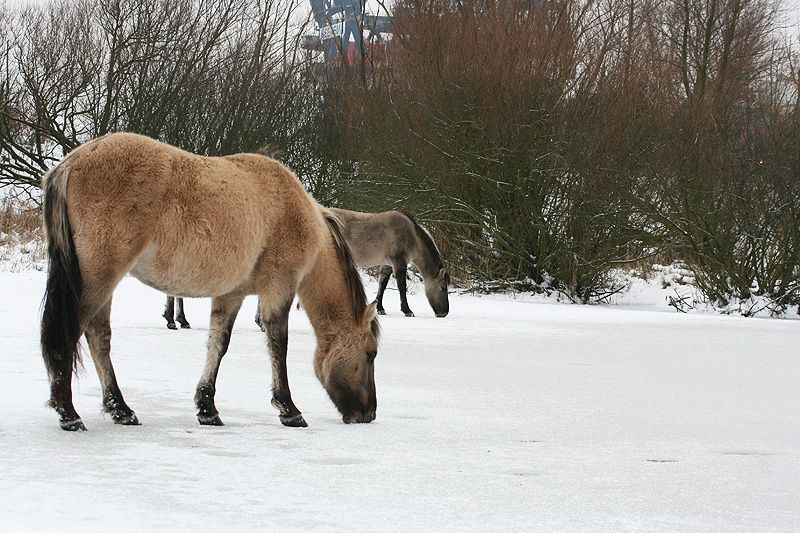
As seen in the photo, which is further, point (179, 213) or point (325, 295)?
point (325, 295)

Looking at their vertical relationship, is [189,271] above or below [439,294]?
above

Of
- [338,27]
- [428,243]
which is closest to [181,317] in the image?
[428,243]

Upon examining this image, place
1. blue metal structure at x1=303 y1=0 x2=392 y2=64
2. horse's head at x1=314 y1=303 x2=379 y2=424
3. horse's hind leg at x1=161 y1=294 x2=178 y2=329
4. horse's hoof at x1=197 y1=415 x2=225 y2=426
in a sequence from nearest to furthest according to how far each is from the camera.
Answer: horse's hoof at x1=197 y1=415 x2=225 y2=426, horse's head at x1=314 y1=303 x2=379 y2=424, horse's hind leg at x1=161 y1=294 x2=178 y2=329, blue metal structure at x1=303 y1=0 x2=392 y2=64

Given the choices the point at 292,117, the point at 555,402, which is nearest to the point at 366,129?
the point at 292,117

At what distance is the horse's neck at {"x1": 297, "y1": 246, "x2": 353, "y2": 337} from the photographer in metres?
6.11

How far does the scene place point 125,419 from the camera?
554 centimetres

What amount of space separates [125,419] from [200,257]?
0.93 meters

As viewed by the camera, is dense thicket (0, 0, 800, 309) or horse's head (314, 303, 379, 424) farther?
dense thicket (0, 0, 800, 309)

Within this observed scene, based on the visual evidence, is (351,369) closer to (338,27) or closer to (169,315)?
(169,315)

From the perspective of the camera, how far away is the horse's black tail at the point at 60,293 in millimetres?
5168

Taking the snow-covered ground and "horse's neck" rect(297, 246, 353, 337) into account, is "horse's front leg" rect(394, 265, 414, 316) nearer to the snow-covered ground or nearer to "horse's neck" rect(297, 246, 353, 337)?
the snow-covered ground

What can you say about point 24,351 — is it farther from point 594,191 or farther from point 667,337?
point 594,191

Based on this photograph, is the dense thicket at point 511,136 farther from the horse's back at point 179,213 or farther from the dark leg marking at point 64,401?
the dark leg marking at point 64,401

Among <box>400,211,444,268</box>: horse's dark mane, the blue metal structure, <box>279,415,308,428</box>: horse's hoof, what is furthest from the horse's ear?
the blue metal structure
